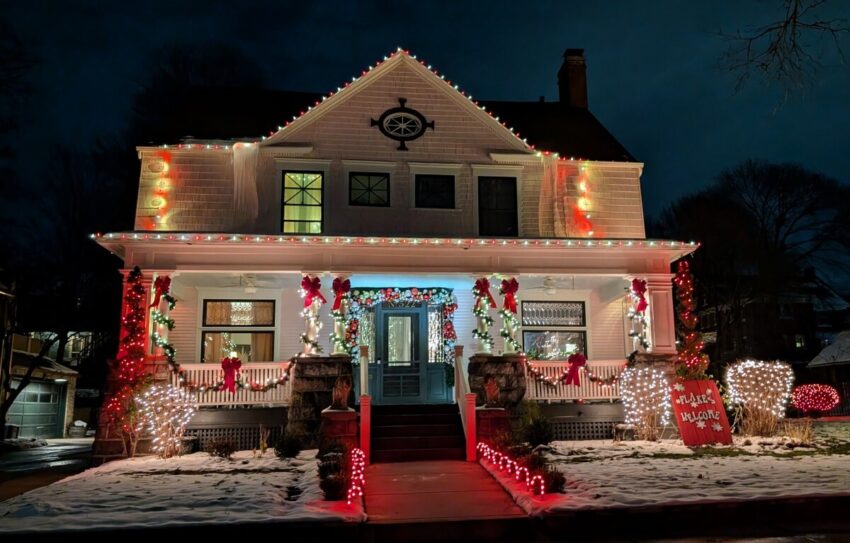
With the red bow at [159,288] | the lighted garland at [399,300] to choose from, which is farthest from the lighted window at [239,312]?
the red bow at [159,288]

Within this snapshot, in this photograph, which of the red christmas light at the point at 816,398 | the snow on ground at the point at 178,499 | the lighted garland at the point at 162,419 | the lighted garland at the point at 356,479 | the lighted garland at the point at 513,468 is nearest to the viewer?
the snow on ground at the point at 178,499

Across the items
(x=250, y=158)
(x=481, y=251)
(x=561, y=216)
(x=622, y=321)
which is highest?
(x=250, y=158)

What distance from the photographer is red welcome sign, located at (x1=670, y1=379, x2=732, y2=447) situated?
1296 centimetres

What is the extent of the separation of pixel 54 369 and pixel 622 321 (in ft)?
70.9

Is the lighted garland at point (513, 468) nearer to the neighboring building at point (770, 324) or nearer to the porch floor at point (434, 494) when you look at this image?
the porch floor at point (434, 494)

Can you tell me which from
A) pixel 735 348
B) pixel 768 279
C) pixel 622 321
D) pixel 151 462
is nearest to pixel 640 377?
pixel 622 321

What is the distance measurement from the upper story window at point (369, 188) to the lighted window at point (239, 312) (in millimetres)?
3303

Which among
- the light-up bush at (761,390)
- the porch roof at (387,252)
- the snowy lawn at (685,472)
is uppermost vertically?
the porch roof at (387,252)

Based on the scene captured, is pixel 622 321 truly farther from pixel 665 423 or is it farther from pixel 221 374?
pixel 221 374

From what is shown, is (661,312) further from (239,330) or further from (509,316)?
(239,330)

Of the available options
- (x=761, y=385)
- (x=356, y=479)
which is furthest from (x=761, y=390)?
(x=356, y=479)

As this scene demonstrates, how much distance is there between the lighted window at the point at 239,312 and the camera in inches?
633

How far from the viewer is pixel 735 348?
33.6 metres

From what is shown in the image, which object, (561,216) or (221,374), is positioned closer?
(221,374)
